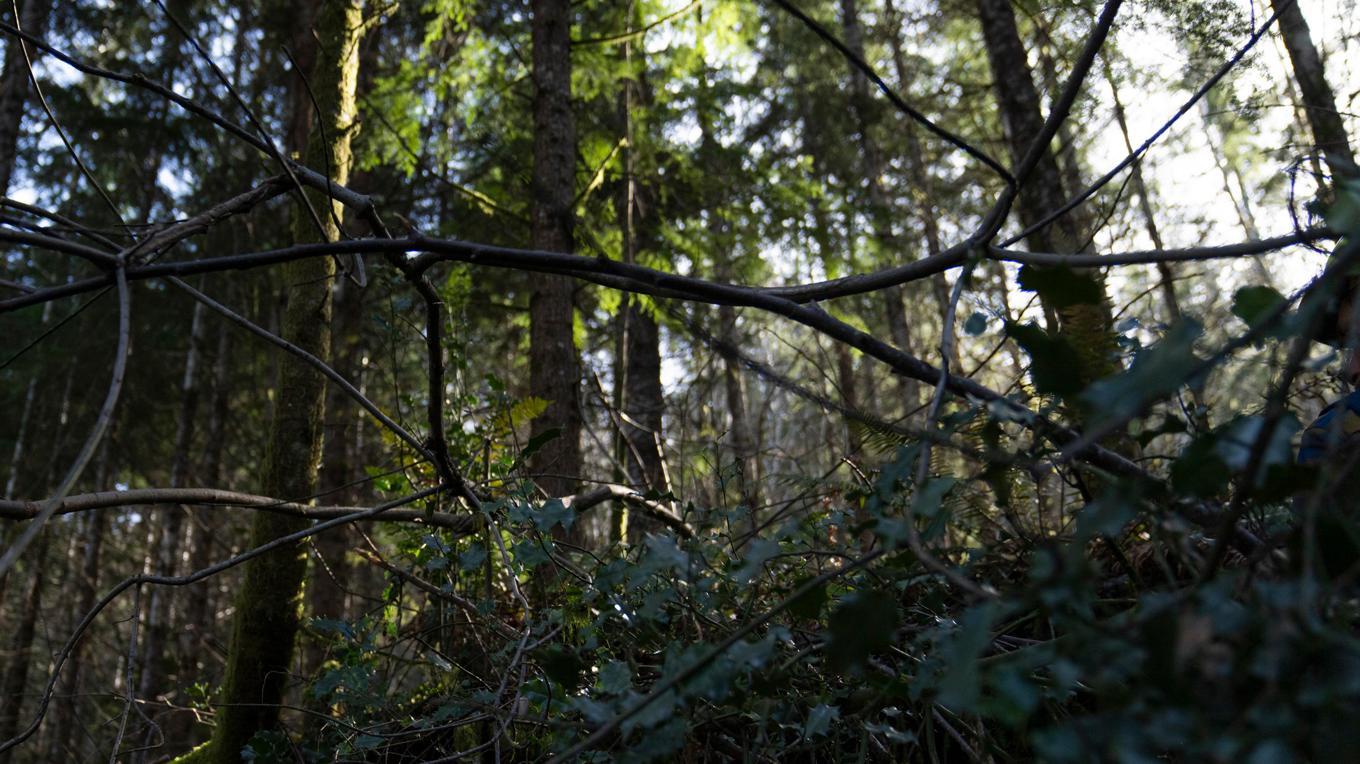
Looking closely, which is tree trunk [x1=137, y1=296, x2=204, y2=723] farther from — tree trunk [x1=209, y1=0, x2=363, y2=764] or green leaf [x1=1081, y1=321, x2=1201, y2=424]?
green leaf [x1=1081, y1=321, x2=1201, y2=424]

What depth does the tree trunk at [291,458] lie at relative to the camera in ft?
11.0

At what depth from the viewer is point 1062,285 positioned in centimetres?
104

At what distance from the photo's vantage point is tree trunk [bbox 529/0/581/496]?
4727 millimetres

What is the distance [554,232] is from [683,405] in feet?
4.58

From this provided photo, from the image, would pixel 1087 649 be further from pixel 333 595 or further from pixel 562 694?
pixel 333 595

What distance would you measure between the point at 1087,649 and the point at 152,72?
44.4 feet

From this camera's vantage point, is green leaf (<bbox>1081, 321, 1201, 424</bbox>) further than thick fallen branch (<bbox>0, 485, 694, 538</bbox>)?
No

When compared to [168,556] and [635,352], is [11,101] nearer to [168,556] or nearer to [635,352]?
[168,556]

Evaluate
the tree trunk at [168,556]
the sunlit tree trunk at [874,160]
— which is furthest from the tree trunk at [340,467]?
the sunlit tree trunk at [874,160]

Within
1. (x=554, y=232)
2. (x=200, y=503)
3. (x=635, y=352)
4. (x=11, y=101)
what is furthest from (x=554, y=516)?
(x=635, y=352)

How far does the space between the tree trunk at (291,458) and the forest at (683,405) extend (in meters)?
0.02

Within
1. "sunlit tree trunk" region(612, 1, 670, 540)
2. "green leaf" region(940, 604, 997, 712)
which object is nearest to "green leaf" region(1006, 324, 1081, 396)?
"green leaf" region(940, 604, 997, 712)

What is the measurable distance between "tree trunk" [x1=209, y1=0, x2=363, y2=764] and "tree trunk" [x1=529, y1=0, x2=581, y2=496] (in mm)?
1230

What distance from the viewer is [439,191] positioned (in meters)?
9.24
